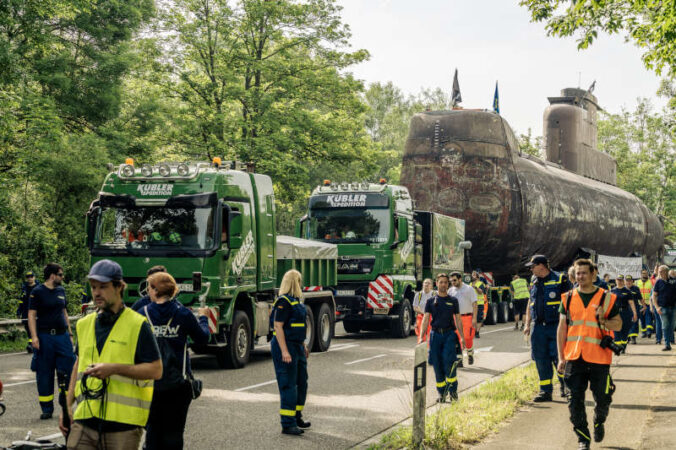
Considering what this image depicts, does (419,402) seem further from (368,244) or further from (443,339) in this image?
(368,244)

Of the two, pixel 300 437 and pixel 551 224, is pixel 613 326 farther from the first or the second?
pixel 551 224

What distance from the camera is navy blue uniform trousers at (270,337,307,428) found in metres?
8.92

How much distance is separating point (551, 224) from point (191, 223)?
57.5 ft

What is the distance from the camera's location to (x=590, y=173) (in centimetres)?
3900

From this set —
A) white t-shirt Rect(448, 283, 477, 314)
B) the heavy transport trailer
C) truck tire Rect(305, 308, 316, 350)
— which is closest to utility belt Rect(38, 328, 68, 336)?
the heavy transport trailer

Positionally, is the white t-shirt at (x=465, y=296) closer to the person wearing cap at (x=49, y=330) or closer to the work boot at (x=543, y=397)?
the work boot at (x=543, y=397)

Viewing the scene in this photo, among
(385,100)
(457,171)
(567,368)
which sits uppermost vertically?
(385,100)

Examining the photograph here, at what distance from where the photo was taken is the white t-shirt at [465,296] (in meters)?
14.6

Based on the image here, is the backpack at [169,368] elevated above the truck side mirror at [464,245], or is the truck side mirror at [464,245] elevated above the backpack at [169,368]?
the truck side mirror at [464,245]

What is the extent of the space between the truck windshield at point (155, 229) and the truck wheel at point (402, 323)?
870 cm

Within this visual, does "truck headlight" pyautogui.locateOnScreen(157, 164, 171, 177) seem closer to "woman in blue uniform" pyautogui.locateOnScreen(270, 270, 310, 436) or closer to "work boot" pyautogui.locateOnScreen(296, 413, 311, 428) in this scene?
"woman in blue uniform" pyautogui.locateOnScreen(270, 270, 310, 436)

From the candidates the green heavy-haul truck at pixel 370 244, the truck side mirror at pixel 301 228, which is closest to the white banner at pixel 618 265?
the green heavy-haul truck at pixel 370 244

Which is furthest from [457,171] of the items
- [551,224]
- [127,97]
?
[127,97]

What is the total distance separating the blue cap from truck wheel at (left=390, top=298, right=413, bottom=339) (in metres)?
17.1
